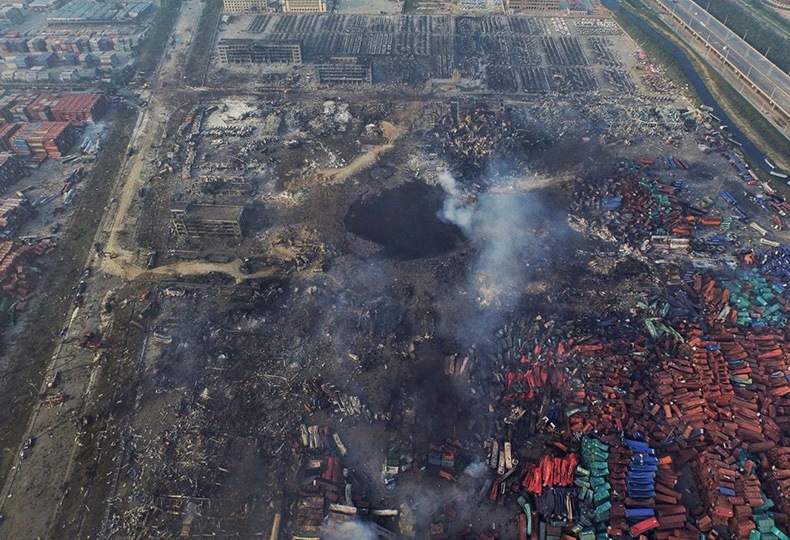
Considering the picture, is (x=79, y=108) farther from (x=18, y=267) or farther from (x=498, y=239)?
(x=498, y=239)

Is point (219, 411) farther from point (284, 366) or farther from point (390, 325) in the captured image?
point (390, 325)

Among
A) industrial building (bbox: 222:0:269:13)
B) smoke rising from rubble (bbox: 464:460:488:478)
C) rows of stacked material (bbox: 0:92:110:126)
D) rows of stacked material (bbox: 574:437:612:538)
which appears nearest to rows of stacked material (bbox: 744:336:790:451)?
rows of stacked material (bbox: 574:437:612:538)

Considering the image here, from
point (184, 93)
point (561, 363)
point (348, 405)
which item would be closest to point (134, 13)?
point (184, 93)

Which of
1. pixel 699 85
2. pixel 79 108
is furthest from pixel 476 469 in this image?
pixel 699 85

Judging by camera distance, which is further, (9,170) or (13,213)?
(9,170)

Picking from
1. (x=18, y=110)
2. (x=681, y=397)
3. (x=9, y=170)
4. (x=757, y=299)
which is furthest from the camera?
(x=18, y=110)

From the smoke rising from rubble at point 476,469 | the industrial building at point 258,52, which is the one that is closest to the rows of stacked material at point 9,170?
the industrial building at point 258,52

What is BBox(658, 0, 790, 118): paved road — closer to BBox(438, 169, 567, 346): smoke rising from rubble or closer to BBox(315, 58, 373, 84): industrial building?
BBox(438, 169, 567, 346): smoke rising from rubble
